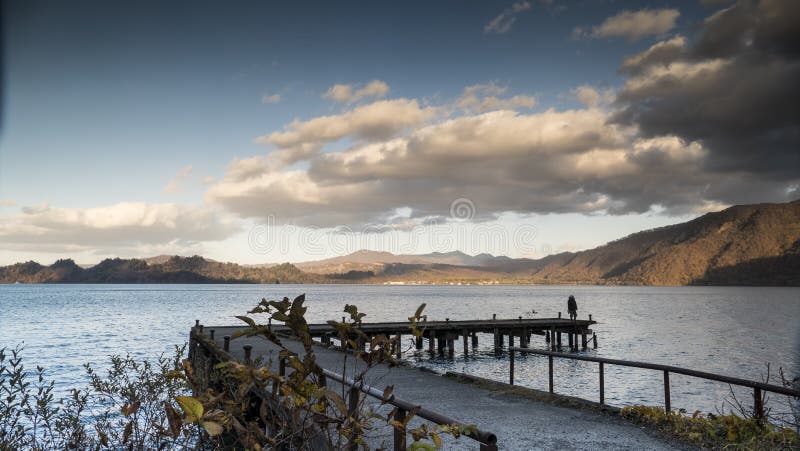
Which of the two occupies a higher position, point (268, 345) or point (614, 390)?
point (268, 345)

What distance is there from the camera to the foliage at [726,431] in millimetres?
7782

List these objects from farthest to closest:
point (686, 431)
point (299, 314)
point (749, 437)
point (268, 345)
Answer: point (268, 345) < point (686, 431) < point (749, 437) < point (299, 314)

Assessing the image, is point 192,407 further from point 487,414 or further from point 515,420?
point 487,414

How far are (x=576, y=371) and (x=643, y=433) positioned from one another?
23.0m

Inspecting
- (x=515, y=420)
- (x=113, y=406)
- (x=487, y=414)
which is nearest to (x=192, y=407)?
(x=113, y=406)

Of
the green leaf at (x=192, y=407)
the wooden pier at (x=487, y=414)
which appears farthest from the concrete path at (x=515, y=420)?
the green leaf at (x=192, y=407)

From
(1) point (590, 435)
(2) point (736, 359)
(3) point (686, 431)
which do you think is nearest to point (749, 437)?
(3) point (686, 431)

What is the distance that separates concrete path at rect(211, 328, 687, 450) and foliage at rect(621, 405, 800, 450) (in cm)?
43

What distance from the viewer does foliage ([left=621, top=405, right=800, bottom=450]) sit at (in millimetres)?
7782

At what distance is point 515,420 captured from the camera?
9906mm

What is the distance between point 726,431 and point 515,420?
3.39 metres

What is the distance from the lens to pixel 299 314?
2.38 meters

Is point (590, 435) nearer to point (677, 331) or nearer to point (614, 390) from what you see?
point (614, 390)

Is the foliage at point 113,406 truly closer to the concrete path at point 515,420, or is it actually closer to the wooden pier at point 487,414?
the wooden pier at point 487,414
